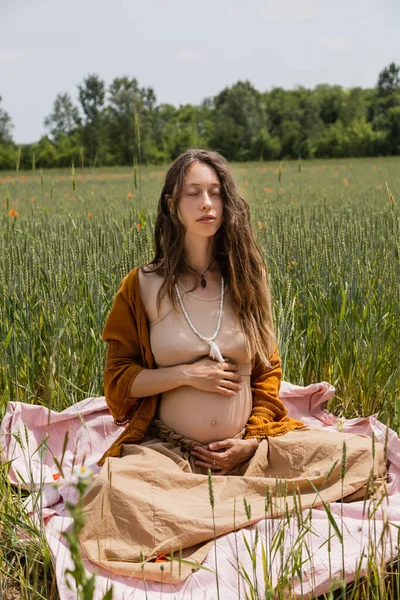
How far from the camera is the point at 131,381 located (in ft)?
6.82

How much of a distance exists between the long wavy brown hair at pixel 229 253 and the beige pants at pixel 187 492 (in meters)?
0.32

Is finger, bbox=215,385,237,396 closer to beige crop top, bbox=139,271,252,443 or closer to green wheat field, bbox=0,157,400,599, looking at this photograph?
beige crop top, bbox=139,271,252,443

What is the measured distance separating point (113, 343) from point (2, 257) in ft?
3.40

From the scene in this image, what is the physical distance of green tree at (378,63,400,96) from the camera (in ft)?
254

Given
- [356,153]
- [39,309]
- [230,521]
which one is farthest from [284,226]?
[356,153]

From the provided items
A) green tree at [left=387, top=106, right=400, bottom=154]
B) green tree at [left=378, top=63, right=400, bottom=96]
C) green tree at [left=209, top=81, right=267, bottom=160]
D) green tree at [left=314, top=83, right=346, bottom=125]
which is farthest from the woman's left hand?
green tree at [left=378, top=63, right=400, bottom=96]

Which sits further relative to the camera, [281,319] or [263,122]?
[263,122]

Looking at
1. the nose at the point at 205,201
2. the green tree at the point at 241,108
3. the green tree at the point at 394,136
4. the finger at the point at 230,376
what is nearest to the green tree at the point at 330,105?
the green tree at the point at 241,108

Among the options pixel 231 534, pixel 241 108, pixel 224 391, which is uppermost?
pixel 241 108

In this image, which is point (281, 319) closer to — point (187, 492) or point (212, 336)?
point (212, 336)

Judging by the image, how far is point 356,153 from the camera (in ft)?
128

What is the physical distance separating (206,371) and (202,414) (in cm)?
13

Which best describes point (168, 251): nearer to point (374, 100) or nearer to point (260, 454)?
point (260, 454)

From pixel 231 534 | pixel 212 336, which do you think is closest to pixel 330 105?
pixel 212 336
